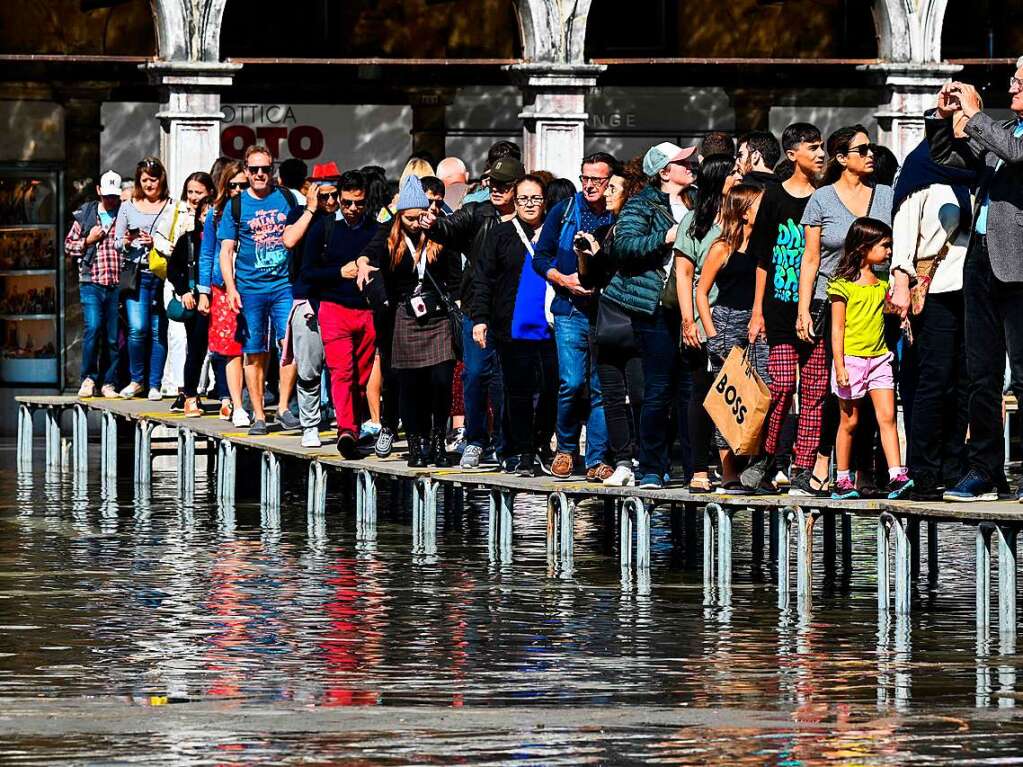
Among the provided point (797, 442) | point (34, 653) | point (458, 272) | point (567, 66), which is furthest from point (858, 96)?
point (34, 653)

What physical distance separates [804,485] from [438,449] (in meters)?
3.41

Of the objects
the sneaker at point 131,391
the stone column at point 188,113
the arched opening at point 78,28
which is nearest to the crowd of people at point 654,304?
the sneaker at point 131,391

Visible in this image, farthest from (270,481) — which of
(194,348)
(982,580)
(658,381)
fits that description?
(982,580)

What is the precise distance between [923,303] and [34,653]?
4.77 m

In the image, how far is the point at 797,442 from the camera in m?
15.1

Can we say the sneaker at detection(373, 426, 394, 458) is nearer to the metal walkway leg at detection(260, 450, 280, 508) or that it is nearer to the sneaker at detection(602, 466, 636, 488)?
the metal walkway leg at detection(260, 450, 280, 508)

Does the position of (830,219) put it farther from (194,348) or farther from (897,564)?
(194,348)

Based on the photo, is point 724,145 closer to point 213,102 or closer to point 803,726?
point 803,726

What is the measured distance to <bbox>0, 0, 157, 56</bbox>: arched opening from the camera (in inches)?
1235

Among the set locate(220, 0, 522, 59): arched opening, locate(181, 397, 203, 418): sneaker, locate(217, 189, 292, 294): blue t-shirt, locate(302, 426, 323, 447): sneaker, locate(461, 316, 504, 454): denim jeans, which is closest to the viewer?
locate(461, 316, 504, 454): denim jeans

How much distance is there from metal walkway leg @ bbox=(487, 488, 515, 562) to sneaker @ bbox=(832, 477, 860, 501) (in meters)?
2.10

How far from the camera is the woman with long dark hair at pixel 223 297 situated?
2053 centimetres

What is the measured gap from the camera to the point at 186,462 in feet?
68.7

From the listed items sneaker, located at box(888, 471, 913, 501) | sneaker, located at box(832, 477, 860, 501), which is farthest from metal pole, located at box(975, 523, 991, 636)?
sneaker, located at box(832, 477, 860, 501)
